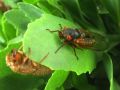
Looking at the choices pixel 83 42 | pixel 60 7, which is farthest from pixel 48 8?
pixel 83 42

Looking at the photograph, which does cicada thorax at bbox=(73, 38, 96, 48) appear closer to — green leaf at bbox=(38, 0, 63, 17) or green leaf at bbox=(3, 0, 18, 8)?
green leaf at bbox=(38, 0, 63, 17)

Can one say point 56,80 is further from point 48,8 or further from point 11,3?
point 11,3

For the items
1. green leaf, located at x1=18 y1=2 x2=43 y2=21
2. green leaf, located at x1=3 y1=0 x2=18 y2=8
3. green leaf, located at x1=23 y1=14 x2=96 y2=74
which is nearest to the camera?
green leaf, located at x1=23 y1=14 x2=96 y2=74

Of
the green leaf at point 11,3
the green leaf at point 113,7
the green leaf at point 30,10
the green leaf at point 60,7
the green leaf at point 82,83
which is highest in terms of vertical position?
the green leaf at point 30,10

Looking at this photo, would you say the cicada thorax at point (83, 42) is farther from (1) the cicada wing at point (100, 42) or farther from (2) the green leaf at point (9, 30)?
(2) the green leaf at point (9, 30)

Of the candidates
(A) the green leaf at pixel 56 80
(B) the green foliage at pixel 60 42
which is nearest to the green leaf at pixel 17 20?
(B) the green foliage at pixel 60 42

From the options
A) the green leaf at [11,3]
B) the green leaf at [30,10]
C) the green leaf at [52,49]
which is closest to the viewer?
the green leaf at [52,49]

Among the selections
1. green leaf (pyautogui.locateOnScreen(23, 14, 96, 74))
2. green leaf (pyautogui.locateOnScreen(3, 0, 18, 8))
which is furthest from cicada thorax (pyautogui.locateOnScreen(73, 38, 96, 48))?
green leaf (pyautogui.locateOnScreen(3, 0, 18, 8))
